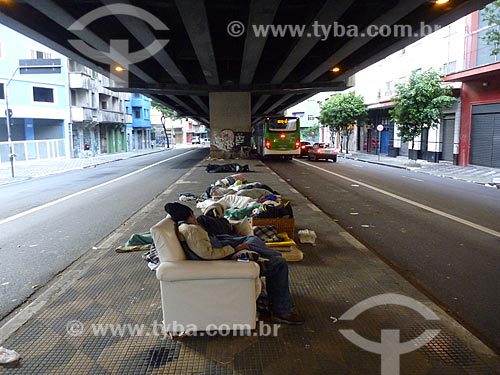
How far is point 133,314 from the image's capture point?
4.41 m

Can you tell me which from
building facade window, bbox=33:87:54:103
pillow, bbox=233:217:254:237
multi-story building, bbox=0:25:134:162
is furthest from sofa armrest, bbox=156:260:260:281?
building facade window, bbox=33:87:54:103

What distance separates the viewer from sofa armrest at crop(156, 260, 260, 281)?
3824 millimetres

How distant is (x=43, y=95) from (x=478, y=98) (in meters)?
32.5

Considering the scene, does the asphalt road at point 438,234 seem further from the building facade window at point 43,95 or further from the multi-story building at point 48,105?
the building facade window at point 43,95

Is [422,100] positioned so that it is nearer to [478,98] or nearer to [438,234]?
[478,98]

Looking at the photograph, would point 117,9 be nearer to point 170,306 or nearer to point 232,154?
point 170,306

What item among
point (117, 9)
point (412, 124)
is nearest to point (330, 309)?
point (117, 9)

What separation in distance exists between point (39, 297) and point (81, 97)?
130 ft

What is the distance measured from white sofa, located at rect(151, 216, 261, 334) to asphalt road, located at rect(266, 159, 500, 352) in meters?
2.26

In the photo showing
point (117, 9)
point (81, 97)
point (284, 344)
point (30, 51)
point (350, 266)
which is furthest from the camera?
point (81, 97)

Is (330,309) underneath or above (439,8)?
underneath

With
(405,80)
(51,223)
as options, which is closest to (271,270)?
(51,223)

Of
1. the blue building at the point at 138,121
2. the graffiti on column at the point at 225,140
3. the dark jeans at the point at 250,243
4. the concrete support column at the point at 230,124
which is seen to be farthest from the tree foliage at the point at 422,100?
the blue building at the point at 138,121

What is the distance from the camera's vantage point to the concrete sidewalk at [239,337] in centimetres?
344
